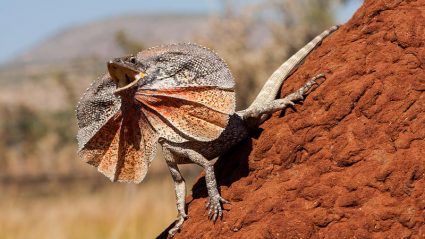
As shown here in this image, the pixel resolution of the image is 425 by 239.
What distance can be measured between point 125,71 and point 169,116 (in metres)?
0.38

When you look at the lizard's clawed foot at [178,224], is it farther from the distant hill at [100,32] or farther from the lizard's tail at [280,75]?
the distant hill at [100,32]

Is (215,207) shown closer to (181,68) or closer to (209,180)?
(209,180)

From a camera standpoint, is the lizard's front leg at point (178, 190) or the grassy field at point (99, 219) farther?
the grassy field at point (99, 219)

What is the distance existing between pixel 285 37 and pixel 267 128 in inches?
541

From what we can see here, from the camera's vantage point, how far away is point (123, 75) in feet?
10.0

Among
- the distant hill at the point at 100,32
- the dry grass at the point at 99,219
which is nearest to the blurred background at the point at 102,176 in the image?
the dry grass at the point at 99,219

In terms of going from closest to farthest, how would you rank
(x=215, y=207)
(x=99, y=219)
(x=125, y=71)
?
(x=125, y=71), (x=215, y=207), (x=99, y=219)

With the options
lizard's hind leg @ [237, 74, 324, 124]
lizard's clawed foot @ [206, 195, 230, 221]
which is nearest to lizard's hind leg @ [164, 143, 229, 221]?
lizard's clawed foot @ [206, 195, 230, 221]

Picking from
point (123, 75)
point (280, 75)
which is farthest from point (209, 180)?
point (280, 75)

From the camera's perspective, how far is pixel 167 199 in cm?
836

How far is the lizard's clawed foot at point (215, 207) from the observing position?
10.4ft

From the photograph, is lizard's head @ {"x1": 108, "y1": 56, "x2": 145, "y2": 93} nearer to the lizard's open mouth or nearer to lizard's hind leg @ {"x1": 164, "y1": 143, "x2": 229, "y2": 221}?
the lizard's open mouth

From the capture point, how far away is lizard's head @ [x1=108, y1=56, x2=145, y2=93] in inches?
115

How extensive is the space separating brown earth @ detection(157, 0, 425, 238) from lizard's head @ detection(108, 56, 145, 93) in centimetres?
62
